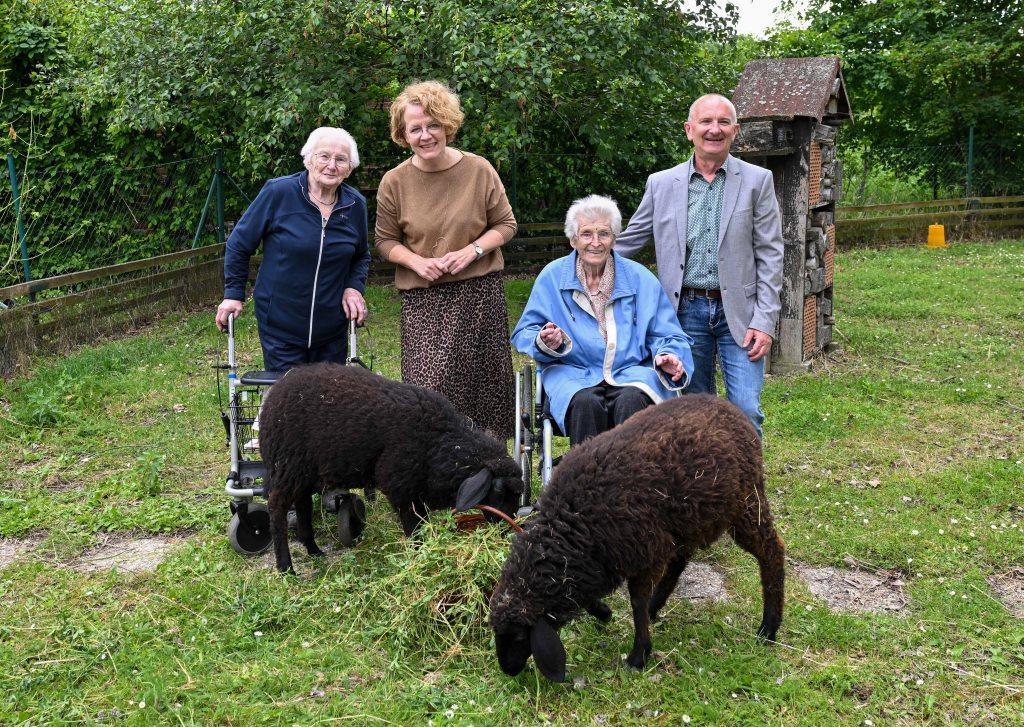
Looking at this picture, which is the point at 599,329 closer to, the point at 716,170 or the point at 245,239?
the point at 716,170

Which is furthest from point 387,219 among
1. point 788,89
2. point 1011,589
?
point 788,89

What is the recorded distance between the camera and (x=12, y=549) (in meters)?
4.81

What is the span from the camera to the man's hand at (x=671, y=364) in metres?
4.34

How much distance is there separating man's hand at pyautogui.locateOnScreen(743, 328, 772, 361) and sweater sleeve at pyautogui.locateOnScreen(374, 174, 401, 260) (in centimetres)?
187

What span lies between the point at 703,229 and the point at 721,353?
63 centimetres

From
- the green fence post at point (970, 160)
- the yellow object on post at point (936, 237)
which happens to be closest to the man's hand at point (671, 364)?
the yellow object on post at point (936, 237)

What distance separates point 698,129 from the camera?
14.6 feet

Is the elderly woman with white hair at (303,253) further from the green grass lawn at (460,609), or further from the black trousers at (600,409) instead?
the black trousers at (600,409)

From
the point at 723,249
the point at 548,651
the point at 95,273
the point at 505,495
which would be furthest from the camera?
the point at 95,273

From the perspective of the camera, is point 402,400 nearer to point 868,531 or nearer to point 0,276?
point 868,531

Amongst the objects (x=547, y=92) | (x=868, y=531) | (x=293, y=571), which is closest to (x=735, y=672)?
(x=868, y=531)

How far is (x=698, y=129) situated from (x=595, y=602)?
2331 mm

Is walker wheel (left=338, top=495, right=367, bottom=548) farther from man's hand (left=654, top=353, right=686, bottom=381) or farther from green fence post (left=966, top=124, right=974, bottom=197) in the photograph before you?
green fence post (left=966, top=124, right=974, bottom=197)

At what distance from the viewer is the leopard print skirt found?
4.89m
